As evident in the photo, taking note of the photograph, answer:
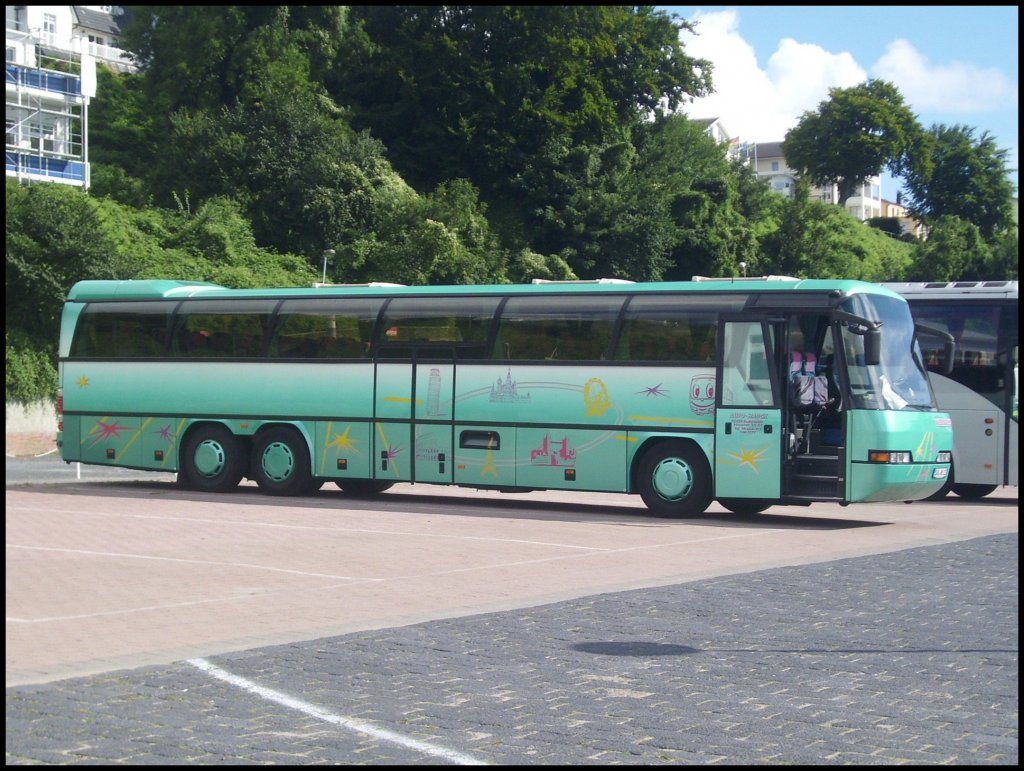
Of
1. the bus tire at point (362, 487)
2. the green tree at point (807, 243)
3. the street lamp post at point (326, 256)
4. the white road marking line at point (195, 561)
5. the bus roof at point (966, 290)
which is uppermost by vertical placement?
the green tree at point (807, 243)

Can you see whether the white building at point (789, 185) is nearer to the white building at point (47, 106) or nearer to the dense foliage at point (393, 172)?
the dense foliage at point (393, 172)

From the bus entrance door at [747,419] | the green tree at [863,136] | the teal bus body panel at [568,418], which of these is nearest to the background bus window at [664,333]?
the teal bus body panel at [568,418]

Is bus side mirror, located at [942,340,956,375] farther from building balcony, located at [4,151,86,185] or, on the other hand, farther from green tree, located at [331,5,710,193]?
building balcony, located at [4,151,86,185]

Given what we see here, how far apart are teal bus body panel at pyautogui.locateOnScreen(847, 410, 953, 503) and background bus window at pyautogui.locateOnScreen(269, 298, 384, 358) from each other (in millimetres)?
7730

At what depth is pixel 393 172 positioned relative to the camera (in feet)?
171

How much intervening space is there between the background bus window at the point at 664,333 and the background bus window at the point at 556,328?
30 centimetres

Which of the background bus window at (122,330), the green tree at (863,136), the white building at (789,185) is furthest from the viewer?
the white building at (789,185)

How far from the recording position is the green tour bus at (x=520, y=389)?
65.1 ft

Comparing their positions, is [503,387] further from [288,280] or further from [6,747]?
[288,280]

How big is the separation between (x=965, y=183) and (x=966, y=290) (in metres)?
85.9

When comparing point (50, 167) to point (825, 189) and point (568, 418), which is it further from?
point (825, 189)

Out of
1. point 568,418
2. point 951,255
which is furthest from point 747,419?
point 951,255

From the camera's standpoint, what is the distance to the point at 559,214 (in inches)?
2234

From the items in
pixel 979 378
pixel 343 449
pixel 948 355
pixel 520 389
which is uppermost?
pixel 948 355
